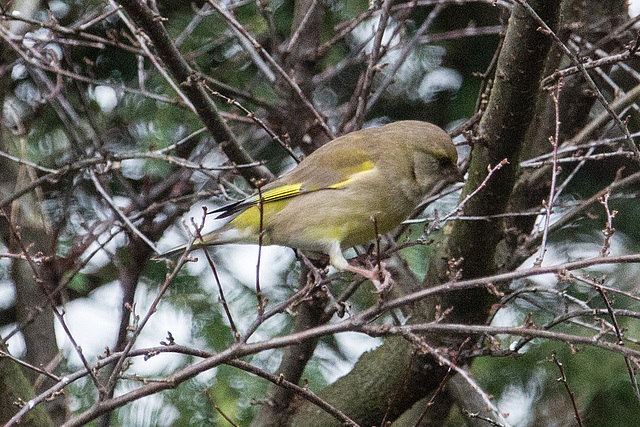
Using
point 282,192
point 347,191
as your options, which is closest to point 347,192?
point 347,191

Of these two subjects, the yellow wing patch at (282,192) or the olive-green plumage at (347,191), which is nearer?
the olive-green plumage at (347,191)

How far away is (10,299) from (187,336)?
1.57m

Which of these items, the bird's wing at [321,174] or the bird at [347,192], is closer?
the bird at [347,192]

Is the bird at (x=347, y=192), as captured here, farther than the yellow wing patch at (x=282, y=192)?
No

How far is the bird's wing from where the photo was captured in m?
4.04

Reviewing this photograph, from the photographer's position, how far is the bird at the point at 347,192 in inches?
153

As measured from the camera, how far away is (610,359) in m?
4.29

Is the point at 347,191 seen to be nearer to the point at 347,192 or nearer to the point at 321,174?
the point at 347,192

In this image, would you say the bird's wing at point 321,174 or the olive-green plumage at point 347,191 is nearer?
the olive-green plumage at point 347,191

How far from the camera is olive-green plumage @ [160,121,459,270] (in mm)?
3891

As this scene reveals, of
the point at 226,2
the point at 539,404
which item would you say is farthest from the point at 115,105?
the point at 539,404

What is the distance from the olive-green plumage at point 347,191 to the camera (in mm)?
3891

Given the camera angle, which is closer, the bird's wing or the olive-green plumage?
the olive-green plumage

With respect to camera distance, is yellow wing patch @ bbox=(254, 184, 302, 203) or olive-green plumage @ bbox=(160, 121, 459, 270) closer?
olive-green plumage @ bbox=(160, 121, 459, 270)
